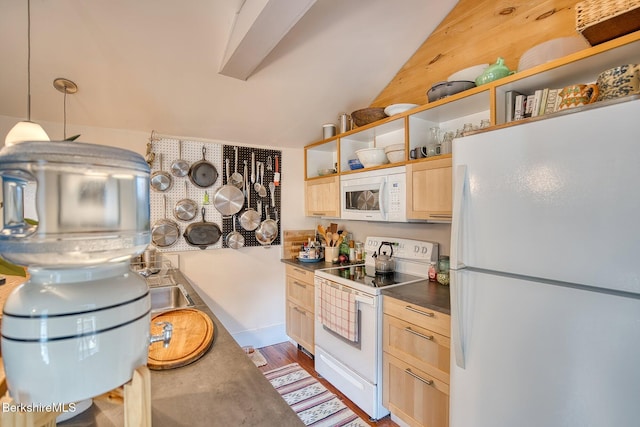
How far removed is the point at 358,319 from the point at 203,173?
1.89 m

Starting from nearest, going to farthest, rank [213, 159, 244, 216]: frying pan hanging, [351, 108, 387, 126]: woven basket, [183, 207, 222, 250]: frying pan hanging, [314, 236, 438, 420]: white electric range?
[314, 236, 438, 420]: white electric range, [351, 108, 387, 126]: woven basket, [183, 207, 222, 250]: frying pan hanging, [213, 159, 244, 216]: frying pan hanging

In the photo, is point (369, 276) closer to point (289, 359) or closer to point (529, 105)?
point (289, 359)

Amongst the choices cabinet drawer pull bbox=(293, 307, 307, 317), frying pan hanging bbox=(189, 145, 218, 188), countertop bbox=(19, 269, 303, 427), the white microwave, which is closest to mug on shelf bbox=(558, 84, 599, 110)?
the white microwave

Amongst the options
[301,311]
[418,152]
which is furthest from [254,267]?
[418,152]

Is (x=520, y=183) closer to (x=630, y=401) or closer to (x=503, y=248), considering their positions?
(x=503, y=248)

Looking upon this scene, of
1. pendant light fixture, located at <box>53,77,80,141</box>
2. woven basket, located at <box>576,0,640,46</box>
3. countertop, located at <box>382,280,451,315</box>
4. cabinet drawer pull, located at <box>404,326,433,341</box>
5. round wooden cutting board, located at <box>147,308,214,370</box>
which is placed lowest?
cabinet drawer pull, located at <box>404,326,433,341</box>

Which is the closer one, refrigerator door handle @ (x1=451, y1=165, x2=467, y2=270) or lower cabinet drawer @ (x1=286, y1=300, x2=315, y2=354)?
refrigerator door handle @ (x1=451, y1=165, x2=467, y2=270)

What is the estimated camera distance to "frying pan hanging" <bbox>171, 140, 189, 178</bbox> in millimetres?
2625

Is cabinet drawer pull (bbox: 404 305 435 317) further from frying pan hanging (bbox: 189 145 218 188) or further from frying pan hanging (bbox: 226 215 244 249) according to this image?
frying pan hanging (bbox: 189 145 218 188)

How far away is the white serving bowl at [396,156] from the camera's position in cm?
222

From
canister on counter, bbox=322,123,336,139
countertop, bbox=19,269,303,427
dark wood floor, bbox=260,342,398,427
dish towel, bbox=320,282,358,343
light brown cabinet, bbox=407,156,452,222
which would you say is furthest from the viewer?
canister on counter, bbox=322,123,336,139

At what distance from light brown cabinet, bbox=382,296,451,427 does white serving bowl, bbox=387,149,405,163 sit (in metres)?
1.04

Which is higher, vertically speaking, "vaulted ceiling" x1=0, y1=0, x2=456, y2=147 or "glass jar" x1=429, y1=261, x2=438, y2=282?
"vaulted ceiling" x1=0, y1=0, x2=456, y2=147

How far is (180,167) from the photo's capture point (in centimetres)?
265
